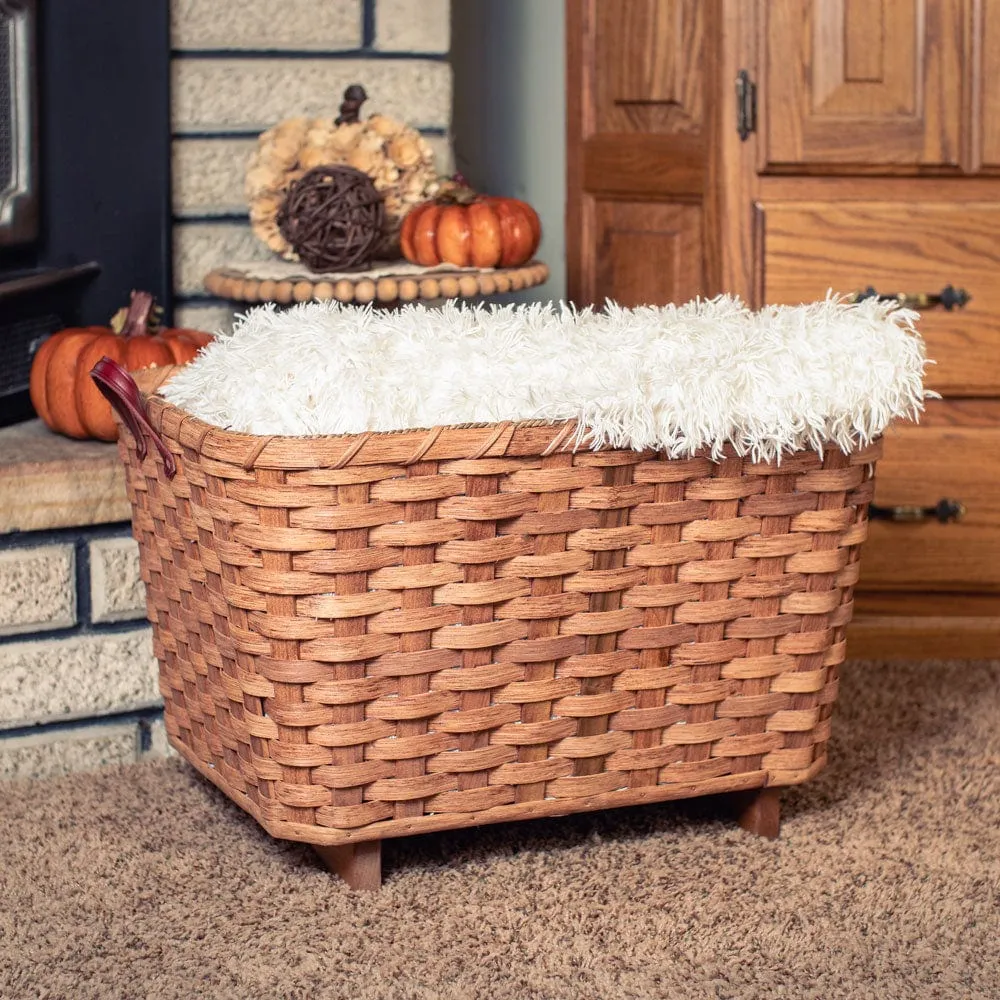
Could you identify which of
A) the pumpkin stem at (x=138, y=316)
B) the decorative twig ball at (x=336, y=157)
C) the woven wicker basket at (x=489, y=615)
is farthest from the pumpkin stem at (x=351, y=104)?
the woven wicker basket at (x=489, y=615)

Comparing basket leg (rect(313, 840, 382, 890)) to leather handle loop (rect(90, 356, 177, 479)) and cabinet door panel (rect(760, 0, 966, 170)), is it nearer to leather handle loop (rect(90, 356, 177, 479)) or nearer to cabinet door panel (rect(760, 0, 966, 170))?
leather handle loop (rect(90, 356, 177, 479))

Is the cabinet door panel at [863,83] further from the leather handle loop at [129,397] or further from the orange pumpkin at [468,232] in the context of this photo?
the leather handle loop at [129,397]

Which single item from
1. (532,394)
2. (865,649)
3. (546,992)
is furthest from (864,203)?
(546,992)

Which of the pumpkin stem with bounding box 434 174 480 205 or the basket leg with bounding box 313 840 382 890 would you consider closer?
the basket leg with bounding box 313 840 382 890

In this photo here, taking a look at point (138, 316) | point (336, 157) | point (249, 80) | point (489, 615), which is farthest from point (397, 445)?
point (249, 80)

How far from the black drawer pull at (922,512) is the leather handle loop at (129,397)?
887mm

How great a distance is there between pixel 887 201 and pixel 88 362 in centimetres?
89

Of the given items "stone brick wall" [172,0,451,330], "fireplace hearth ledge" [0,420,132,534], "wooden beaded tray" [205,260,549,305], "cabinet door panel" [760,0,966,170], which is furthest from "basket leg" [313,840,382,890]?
"cabinet door panel" [760,0,966,170]

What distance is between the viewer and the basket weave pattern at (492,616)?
1024 mm

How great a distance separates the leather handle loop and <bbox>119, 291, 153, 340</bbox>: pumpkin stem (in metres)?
0.34

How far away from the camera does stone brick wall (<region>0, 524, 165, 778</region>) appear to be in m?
1.39

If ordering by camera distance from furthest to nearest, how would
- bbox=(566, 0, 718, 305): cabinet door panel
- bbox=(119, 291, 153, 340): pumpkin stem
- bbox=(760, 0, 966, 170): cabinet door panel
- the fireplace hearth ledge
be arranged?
bbox=(566, 0, 718, 305): cabinet door panel
bbox=(760, 0, 966, 170): cabinet door panel
bbox=(119, 291, 153, 340): pumpkin stem
the fireplace hearth ledge

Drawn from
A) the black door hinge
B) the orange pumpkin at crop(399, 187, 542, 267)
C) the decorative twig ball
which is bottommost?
the orange pumpkin at crop(399, 187, 542, 267)

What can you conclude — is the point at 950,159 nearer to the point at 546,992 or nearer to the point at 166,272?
the point at 166,272
